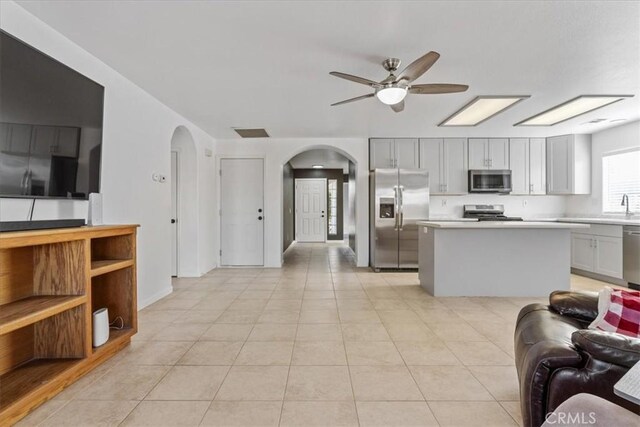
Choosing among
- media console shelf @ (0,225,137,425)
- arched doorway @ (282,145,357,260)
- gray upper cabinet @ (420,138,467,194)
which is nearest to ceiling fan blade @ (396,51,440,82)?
media console shelf @ (0,225,137,425)

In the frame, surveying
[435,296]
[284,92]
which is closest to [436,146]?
[435,296]

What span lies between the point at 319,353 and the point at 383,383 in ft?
1.87

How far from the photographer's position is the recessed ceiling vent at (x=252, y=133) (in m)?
5.16

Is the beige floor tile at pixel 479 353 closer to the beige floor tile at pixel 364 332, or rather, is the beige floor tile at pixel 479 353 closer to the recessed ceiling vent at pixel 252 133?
the beige floor tile at pixel 364 332

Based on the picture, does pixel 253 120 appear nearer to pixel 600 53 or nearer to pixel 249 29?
pixel 249 29

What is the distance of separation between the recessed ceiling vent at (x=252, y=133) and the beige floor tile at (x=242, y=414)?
418cm

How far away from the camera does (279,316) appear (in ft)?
10.6

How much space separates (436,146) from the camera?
5770 millimetres

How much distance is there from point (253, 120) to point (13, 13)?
2772 mm

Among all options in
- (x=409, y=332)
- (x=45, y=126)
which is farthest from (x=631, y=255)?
(x=45, y=126)

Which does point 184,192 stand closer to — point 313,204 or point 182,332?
point 182,332

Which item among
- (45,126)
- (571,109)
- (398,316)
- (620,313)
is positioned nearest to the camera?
(620,313)

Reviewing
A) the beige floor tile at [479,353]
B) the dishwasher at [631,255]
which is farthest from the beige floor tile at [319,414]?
the dishwasher at [631,255]

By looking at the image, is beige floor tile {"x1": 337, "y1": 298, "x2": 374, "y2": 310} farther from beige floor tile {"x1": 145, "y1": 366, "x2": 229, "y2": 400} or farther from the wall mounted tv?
the wall mounted tv
